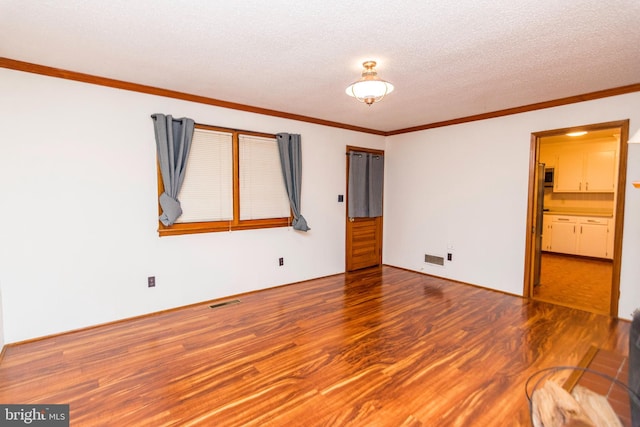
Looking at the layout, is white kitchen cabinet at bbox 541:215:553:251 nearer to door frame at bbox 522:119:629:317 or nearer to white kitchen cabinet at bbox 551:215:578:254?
white kitchen cabinet at bbox 551:215:578:254

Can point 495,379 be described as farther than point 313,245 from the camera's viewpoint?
No

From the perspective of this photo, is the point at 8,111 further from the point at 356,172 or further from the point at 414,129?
the point at 414,129

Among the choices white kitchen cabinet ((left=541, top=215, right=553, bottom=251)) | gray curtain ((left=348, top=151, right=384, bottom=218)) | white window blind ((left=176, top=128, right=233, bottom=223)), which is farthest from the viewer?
white kitchen cabinet ((left=541, top=215, right=553, bottom=251))

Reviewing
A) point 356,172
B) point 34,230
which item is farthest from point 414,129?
point 34,230

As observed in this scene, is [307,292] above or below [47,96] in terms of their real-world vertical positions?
below

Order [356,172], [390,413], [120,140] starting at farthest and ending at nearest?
[356,172], [120,140], [390,413]

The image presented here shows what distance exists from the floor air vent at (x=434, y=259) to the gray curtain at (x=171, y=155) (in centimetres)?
377

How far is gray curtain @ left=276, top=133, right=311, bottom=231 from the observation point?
4375 mm

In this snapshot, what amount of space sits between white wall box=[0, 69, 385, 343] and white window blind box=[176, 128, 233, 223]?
0.68ft

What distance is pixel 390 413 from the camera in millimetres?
1951

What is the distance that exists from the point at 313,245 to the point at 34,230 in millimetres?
3192

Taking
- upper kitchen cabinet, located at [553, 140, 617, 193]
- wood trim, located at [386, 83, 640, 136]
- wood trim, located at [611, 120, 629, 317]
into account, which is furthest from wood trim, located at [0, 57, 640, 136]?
upper kitchen cabinet, located at [553, 140, 617, 193]

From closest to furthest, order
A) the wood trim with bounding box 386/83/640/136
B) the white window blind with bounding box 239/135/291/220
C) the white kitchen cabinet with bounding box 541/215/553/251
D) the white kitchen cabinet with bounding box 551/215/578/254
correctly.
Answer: the wood trim with bounding box 386/83/640/136 < the white window blind with bounding box 239/135/291/220 < the white kitchen cabinet with bounding box 551/215/578/254 < the white kitchen cabinet with bounding box 541/215/553/251

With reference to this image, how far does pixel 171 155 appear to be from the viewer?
11.1 ft
